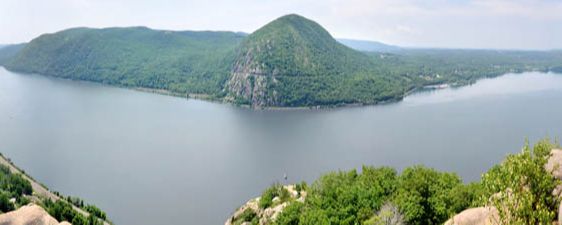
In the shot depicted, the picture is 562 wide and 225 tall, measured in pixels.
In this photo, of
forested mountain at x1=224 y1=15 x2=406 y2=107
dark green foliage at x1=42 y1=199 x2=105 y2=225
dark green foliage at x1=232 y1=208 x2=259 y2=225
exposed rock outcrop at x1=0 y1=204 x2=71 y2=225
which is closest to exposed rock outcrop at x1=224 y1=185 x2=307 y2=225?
dark green foliage at x1=232 y1=208 x2=259 y2=225

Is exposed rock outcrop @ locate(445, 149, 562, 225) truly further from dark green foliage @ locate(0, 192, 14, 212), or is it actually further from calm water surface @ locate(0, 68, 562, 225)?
dark green foliage @ locate(0, 192, 14, 212)

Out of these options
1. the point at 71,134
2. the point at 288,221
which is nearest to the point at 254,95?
the point at 71,134

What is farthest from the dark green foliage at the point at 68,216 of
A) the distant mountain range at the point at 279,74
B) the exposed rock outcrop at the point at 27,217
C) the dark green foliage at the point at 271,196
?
the distant mountain range at the point at 279,74

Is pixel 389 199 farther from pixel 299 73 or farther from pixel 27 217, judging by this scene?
pixel 299 73

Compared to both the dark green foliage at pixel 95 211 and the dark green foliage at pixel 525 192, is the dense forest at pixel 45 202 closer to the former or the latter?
the dark green foliage at pixel 95 211

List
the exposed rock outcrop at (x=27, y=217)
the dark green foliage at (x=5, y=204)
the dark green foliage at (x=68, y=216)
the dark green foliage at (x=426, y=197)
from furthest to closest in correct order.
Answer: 1. the dark green foliage at (x=5, y=204)
2. the dark green foliage at (x=68, y=216)
3. the exposed rock outcrop at (x=27, y=217)
4. the dark green foliage at (x=426, y=197)

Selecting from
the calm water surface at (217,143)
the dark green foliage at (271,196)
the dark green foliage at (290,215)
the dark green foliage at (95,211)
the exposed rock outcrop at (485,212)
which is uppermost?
the exposed rock outcrop at (485,212)

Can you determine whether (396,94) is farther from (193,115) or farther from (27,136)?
(27,136)
